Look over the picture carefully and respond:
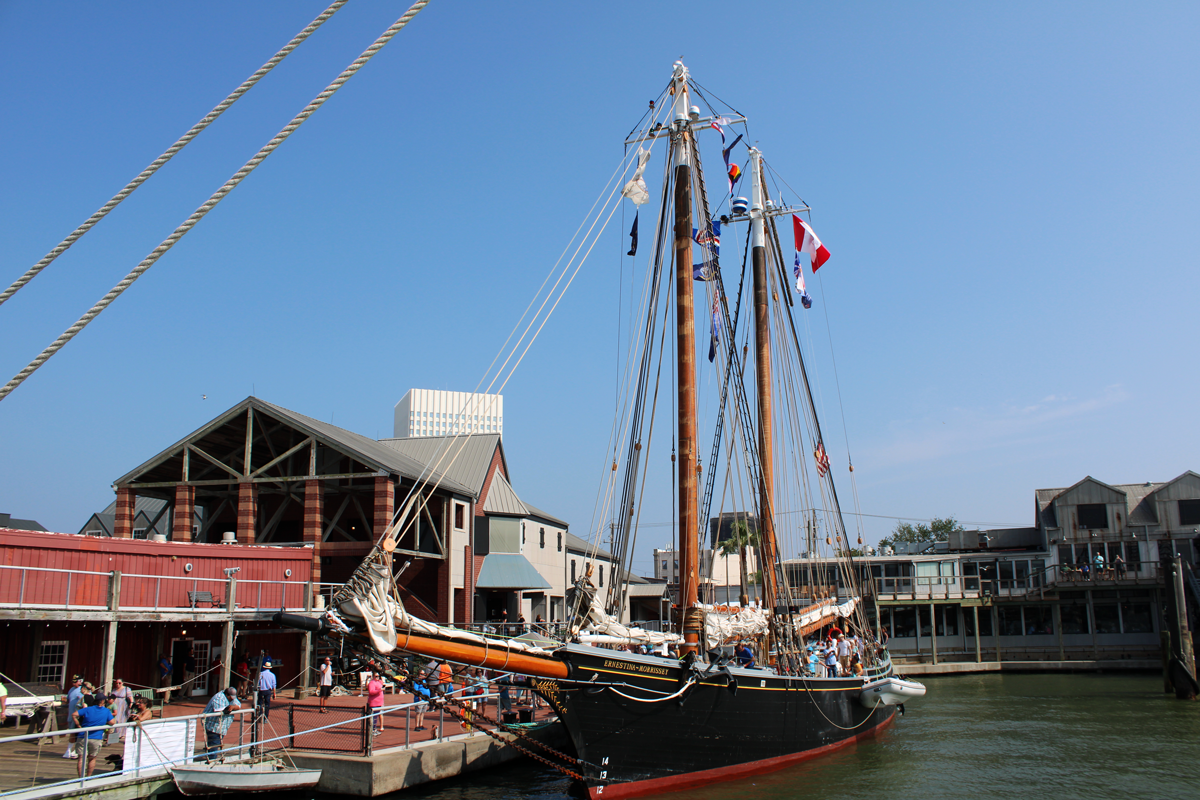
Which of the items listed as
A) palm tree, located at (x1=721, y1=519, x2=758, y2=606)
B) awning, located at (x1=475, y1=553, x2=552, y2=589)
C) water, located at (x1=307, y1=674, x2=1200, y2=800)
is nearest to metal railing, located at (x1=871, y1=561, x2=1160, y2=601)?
palm tree, located at (x1=721, y1=519, x2=758, y2=606)

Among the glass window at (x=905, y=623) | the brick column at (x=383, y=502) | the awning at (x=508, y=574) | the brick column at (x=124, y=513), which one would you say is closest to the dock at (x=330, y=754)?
the brick column at (x=383, y=502)

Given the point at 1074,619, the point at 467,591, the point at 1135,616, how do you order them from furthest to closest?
the point at 1074,619, the point at 1135,616, the point at 467,591

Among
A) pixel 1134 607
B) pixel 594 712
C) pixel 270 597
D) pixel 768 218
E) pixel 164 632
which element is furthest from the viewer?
pixel 1134 607

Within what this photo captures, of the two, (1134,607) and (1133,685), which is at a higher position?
(1134,607)

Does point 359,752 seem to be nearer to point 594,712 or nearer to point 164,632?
point 594,712

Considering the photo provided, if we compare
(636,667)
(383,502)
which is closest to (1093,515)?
(383,502)

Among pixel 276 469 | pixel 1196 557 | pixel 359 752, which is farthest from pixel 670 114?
pixel 1196 557

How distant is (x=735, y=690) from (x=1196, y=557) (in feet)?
154

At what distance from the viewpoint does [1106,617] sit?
4947 cm

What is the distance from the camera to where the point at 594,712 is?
16.0m

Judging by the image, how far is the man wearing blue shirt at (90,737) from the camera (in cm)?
1429

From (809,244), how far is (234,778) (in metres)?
26.4

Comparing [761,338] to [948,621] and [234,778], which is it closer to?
[234,778]

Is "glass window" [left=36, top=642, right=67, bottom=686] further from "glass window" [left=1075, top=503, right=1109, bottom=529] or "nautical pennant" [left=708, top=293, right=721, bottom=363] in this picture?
"glass window" [left=1075, top=503, right=1109, bottom=529]
